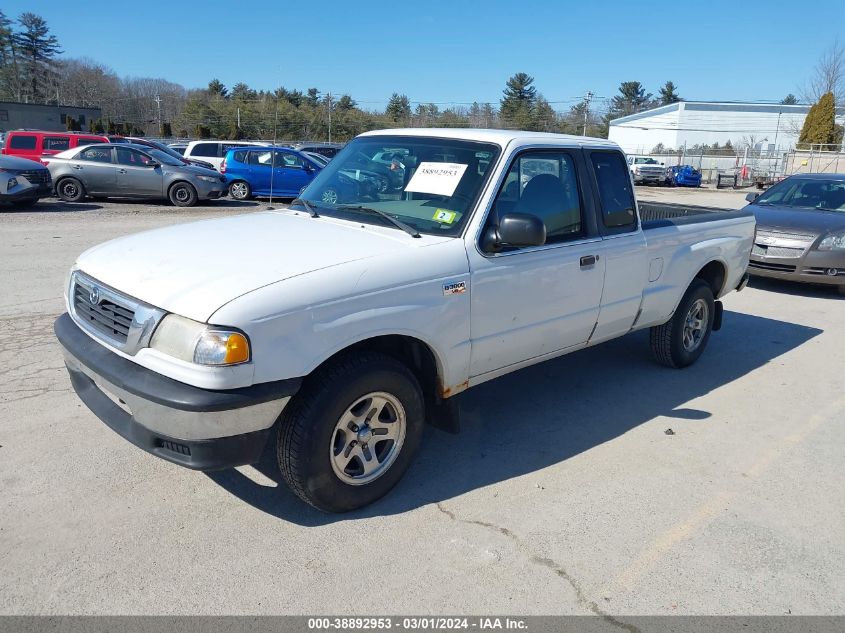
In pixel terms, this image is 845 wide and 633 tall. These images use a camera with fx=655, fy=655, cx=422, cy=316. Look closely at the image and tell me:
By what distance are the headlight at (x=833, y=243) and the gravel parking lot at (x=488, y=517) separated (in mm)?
4290

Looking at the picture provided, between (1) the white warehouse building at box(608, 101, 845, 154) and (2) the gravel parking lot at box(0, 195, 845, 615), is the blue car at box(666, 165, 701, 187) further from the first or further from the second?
(2) the gravel parking lot at box(0, 195, 845, 615)

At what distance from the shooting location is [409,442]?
3.62 m

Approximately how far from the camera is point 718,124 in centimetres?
6750

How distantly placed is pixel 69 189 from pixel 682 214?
51.0 ft

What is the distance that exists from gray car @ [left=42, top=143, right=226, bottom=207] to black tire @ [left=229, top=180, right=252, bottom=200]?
1.43 m

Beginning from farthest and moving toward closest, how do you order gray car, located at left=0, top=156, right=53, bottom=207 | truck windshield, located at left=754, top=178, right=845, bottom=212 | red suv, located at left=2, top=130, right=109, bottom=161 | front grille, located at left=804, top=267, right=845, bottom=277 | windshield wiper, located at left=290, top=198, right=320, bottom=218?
red suv, located at left=2, top=130, right=109, bottom=161
gray car, located at left=0, top=156, right=53, bottom=207
truck windshield, located at left=754, top=178, right=845, bottom=212
front grille, located at left=804, top=267, right=845, bottom=277
windshield wiper, located at left=290, top=198, right=320, bottom=218

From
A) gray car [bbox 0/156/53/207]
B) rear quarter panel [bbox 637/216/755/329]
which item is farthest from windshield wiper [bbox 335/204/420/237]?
gray car [bbox 0/156/53/207]

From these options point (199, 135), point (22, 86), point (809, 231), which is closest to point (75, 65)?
point (22, 86)

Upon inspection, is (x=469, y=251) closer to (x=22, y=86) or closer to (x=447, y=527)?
(x=447, y=527)

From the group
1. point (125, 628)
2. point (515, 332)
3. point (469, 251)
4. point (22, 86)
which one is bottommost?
point (125, 628)

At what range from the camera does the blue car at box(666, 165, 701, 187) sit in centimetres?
3806

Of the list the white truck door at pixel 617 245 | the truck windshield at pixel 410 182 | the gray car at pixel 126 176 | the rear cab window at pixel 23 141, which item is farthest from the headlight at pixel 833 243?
the rear cab window at pixel 23 141

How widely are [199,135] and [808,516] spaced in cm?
5365

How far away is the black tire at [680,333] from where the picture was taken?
18.5ft
